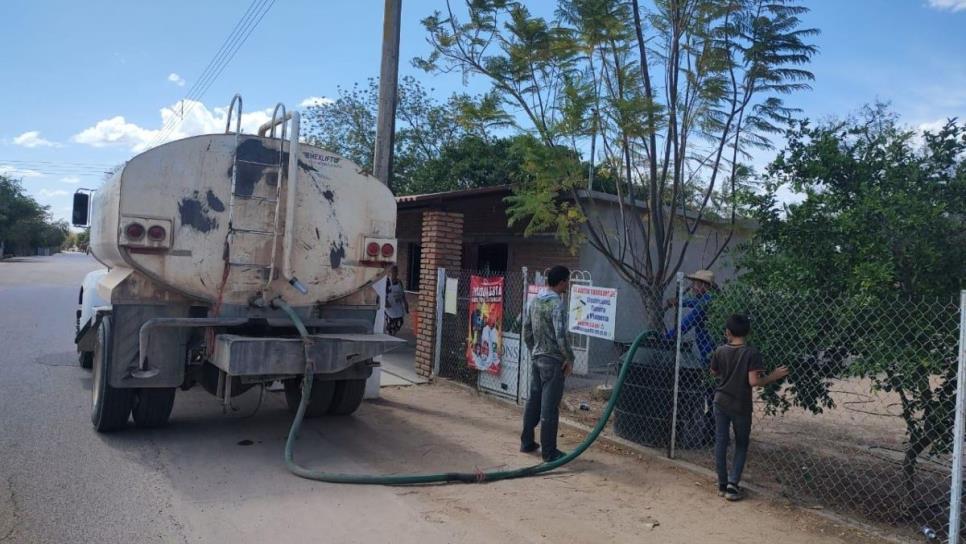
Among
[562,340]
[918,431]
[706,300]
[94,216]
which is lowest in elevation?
[918,431]

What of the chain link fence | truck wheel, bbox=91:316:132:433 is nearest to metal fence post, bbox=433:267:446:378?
the chain link fence

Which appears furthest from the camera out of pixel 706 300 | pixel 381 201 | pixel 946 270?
pixel 381 201

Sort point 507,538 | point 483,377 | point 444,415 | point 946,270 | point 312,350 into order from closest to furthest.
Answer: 1. point 507,538
2. point 946,270
3. point 312,350
4. point 444,415
5. point 483,377

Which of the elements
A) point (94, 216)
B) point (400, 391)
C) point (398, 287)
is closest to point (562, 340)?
point (400, 391)

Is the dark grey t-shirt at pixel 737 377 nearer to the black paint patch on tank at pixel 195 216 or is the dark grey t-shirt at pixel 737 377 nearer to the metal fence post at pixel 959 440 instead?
the metal fence post at pixel 959 440

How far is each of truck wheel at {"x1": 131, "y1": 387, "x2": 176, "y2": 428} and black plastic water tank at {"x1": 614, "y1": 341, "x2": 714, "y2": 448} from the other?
4.43 meters

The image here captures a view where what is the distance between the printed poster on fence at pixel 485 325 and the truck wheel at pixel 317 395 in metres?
2.35

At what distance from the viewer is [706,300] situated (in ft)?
20.8

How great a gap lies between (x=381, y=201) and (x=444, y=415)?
107 inches

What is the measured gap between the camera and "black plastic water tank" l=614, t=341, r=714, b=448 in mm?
6305

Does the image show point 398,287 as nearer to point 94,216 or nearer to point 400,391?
point 400,391

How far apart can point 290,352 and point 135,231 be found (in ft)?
5.32

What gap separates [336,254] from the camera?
6488 millimetres

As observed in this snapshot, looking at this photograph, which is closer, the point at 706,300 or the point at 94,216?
the point at 706,300
